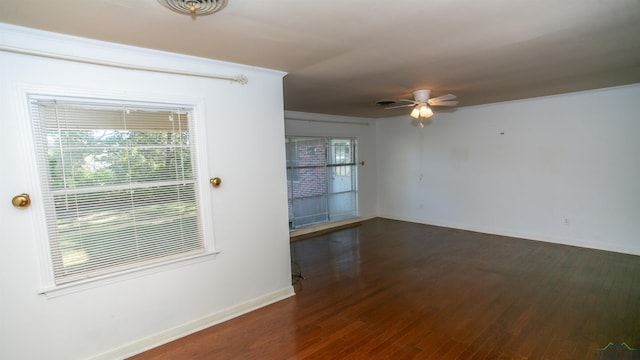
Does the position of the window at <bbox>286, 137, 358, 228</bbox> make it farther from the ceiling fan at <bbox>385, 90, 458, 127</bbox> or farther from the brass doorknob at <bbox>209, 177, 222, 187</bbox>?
the brass doorknob at <bbox>209, 177, 222, 187</bbox>

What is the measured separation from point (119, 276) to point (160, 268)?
28 cm

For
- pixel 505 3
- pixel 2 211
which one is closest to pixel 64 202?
pixel 2 211

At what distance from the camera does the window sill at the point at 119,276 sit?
211cm

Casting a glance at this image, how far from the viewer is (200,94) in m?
2.65

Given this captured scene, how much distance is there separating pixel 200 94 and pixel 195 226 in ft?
3.80

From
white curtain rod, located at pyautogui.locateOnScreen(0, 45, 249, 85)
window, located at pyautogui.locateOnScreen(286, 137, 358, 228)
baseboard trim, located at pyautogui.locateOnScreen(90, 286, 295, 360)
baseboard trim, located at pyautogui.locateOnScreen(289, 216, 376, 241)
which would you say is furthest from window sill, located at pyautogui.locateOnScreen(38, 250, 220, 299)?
window, located at pyautogui.locateOnScreen(286, 137, 358, 228)

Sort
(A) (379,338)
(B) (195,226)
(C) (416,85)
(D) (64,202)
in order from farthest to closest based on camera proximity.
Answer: (C) (416,85) → (B) (195,226) → (A) (379,338) → (D) (64,202)

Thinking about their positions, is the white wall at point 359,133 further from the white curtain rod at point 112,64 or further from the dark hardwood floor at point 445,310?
the white curtain rod at point 112,64

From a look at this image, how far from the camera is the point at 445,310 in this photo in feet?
9.70

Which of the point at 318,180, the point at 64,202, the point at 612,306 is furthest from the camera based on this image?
the point at 318,180

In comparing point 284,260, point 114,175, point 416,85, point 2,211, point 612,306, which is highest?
point 416,85

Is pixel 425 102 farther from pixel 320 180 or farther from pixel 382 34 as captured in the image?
pixel 320 180

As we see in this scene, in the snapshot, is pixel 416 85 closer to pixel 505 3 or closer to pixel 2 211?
pixel 505 3

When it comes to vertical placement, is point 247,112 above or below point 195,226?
above
